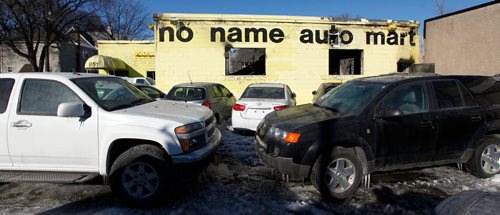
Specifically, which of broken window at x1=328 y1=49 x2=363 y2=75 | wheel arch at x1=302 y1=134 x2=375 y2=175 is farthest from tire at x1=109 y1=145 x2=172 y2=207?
broken window at x1=328 y1=49 x2=363 y2=75

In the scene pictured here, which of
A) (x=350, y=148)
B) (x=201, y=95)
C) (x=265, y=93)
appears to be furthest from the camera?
(x=265, y=93)

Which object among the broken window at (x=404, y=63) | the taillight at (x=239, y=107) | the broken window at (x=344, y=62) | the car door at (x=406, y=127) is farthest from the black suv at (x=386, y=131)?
the broken window at (x=344, y=62)

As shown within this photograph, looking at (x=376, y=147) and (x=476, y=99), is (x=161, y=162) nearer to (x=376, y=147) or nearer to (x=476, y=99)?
(x=376, y=147)

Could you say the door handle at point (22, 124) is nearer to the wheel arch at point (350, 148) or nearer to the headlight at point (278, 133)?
the headlight at point (278, 133)

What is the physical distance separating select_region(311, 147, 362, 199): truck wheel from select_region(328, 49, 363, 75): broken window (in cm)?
1265

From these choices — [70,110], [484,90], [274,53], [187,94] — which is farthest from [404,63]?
[70,110]

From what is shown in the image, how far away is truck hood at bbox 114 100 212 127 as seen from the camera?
422 centimetres

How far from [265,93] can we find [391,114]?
4776 millimetres

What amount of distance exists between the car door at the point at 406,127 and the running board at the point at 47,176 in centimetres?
392

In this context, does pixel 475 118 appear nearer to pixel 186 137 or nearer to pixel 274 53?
pixel 186 137

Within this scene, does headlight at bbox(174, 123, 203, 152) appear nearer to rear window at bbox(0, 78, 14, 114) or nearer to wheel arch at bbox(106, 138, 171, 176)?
wheel arch at bbox(106, 138, 171, 176)

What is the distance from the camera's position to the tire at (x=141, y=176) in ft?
13.6

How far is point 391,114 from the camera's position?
4.63m

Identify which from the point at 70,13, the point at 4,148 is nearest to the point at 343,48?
the point at 4,148
